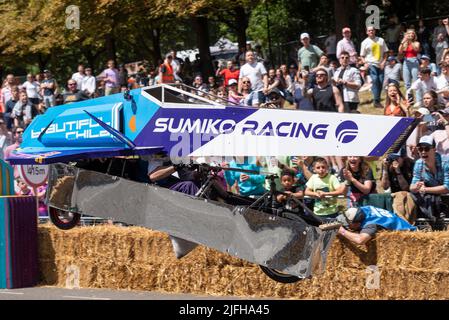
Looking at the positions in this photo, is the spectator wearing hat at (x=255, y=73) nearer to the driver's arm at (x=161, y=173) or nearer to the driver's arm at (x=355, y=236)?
the driver's arm at (x=161, y=173)

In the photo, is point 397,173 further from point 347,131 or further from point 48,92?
point 48,92

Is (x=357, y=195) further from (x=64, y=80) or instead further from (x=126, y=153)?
(x=64, y=80)

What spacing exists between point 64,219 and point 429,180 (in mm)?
4978

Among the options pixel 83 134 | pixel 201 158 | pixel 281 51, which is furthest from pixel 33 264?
pixel 281 51

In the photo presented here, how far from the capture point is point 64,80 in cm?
4741

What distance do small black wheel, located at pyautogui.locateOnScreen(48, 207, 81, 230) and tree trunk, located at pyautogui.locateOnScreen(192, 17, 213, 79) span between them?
44.7ft

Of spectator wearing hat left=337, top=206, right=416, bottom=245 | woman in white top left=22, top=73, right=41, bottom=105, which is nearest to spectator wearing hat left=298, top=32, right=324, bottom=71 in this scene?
woman in white top left=22, top=73, right=41, bottom=105

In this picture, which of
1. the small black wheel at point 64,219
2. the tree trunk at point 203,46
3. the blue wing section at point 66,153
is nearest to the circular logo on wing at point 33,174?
the small black wheel at point 64,219

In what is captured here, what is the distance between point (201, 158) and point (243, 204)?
0.76 m

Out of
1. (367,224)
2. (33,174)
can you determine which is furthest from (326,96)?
(33,174)

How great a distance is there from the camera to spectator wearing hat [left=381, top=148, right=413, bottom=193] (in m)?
12.9

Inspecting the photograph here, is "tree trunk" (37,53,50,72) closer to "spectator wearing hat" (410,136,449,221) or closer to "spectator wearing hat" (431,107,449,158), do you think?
"spectator wearing hat" (431,107,449,158)

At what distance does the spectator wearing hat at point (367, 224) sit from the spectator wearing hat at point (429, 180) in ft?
2.39

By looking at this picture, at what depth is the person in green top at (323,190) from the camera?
1242 centimetres
